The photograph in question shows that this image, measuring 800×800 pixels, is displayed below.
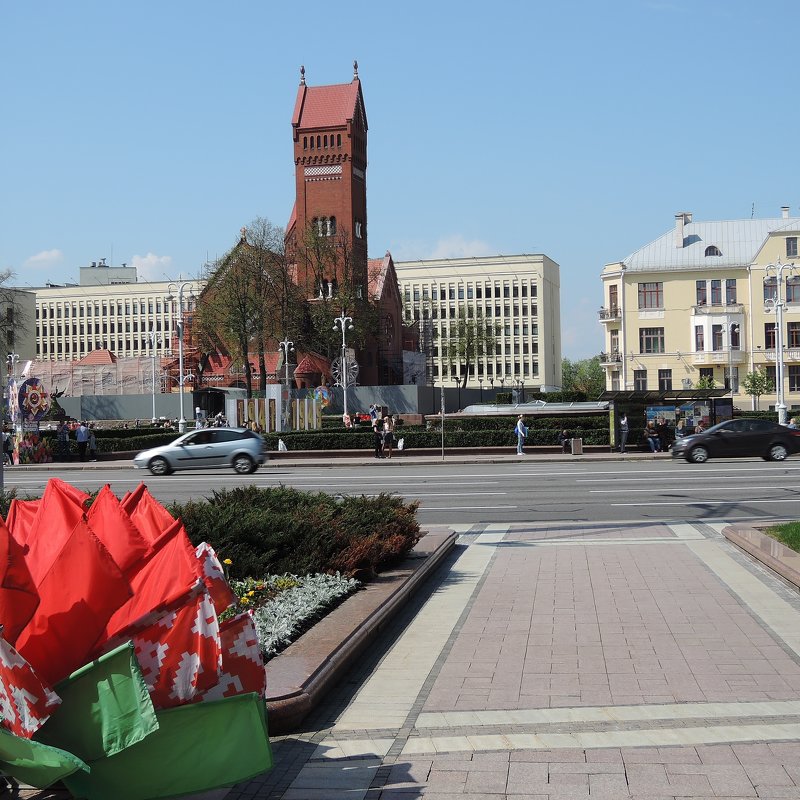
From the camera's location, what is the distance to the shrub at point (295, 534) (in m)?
8.85

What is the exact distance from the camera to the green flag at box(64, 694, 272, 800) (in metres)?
3.50

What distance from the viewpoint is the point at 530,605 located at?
29.7 feet

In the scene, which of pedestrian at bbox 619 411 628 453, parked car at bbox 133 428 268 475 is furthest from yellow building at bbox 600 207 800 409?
parked car at bbox 133 428 268 475

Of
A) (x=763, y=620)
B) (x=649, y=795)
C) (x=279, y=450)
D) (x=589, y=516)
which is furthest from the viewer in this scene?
(x=279, y=450)

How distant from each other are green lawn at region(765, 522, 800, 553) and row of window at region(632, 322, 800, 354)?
6998cm

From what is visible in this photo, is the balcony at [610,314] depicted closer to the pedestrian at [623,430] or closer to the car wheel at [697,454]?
the pedestrian at [623,430]

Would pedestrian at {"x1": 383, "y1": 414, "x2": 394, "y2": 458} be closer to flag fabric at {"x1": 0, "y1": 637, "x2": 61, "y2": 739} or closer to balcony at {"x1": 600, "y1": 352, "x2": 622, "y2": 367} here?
flag fabric at {"x1": 0, "y1": 637, "x2": 61, "y2": 739}

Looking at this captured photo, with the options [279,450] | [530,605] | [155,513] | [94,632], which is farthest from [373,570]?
[279,450]

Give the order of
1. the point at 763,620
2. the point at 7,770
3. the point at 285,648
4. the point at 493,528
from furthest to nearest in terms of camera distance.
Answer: the point at 493,528 < the point at 763,620 < the point at 285,648 < the point at 7,770

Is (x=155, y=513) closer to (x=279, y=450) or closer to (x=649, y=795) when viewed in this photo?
(x=649, y=795)

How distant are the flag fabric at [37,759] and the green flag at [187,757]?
0.20 meters

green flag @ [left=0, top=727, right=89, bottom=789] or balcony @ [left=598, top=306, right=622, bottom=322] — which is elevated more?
balcony @ [left=598, top=306, right=622, bottom=322]

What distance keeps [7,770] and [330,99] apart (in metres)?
86.5

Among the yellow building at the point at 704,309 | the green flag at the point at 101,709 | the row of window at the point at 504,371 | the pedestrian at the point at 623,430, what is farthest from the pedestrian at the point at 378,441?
the row of window at the point at 504,371
